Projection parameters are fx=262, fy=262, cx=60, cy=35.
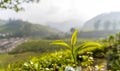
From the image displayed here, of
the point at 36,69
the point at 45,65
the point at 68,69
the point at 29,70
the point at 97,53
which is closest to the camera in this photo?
the point at 68,69

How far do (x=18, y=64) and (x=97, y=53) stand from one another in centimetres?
441

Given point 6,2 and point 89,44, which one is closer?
point 89,44

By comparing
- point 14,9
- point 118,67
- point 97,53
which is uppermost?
point 118,67

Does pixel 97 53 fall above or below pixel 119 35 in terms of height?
below

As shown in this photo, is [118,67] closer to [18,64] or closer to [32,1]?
[18,64]

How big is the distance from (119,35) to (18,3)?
7593mm

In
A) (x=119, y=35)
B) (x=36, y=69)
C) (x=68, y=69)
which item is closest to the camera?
(x=68, y=69)

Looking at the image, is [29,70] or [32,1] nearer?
[29,70]

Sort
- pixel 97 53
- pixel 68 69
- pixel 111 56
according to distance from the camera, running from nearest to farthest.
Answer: pixel 68 69
pixel 111 56
pixel 97 53

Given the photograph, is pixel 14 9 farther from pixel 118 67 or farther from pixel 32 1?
pixel 118 67

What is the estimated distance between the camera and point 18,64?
6.06m

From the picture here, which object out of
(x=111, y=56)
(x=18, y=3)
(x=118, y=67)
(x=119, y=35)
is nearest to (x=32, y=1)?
(x=18, y=3)

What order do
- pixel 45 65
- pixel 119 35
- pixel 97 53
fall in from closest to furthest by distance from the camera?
pixel 45 65, pixel 119 35, pixel 97 53

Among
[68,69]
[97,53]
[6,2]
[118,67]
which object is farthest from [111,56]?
[6,2]
